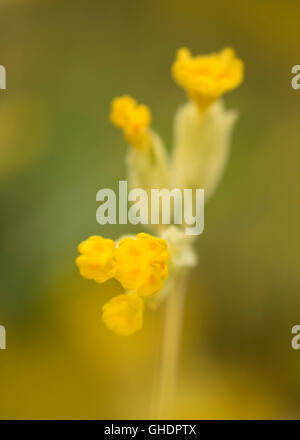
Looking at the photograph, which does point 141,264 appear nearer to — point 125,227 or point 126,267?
point 126,267

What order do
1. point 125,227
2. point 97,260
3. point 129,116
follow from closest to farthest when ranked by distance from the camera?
point 97,260, point 129,116, point 125,227

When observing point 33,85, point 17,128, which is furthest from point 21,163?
point 33,85

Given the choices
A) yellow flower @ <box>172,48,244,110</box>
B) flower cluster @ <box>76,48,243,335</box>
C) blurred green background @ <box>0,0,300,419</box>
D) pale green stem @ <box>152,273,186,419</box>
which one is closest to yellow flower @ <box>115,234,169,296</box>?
flower cluster @ <box>76,48,243,335</box>

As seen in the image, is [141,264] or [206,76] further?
[206,76]

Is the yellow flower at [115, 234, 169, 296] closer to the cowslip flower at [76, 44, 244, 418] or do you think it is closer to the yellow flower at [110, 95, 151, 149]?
the cowslip flower at [76, 44, 244, 418]

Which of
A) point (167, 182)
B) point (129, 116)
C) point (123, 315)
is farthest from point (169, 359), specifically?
point (129, 116)

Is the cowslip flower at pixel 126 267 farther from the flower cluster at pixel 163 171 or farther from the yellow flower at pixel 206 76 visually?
the yellow flower at pixel 206 76
